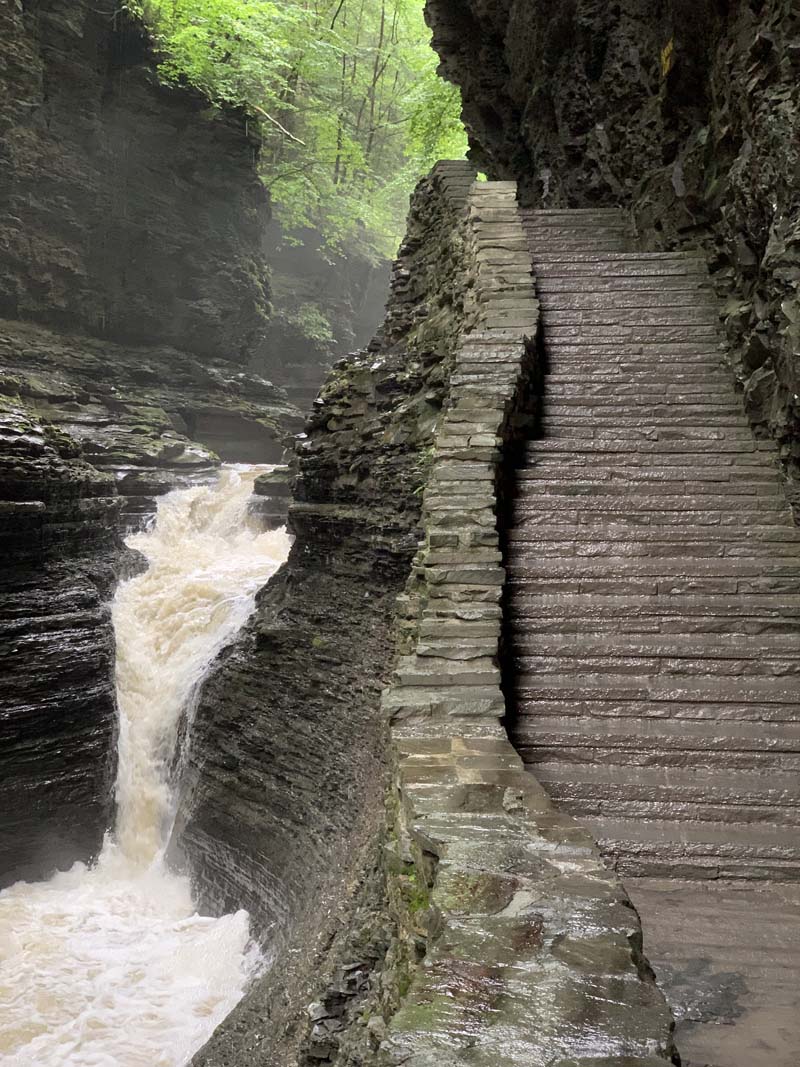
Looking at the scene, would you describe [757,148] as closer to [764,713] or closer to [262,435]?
[764,713]

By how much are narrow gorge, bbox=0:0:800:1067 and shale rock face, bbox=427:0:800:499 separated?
0.18ft

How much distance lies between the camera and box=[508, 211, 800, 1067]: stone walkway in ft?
10.6

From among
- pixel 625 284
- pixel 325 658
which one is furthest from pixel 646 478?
pixel 325 658

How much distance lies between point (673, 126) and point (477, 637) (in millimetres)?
7173

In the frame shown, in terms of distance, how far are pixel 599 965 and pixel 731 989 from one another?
105 cm

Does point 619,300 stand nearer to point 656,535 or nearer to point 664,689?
point 656,535

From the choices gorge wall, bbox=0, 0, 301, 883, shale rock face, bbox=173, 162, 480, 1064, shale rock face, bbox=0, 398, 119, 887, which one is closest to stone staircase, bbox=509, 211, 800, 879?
shale rock face, bbox=173, 162, 480, 1064

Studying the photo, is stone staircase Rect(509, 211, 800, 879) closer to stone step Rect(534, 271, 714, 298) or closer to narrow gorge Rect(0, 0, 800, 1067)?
narrow gorge Rect(0, 0, 800, 1067)

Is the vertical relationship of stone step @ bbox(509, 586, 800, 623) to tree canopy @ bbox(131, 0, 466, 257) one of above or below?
below

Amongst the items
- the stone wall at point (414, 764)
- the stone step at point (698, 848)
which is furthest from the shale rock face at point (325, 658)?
the stone step at point (698, 848)

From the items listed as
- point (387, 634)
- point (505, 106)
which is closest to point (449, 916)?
point (387, 634)

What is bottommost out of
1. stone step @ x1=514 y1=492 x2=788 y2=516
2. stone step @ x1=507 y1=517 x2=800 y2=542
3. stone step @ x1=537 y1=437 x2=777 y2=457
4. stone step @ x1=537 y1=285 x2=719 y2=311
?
stone step @ x1=507 y1=517 x2=800 y2=542

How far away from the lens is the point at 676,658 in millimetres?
4648

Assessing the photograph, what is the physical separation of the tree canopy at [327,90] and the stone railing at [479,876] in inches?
606
